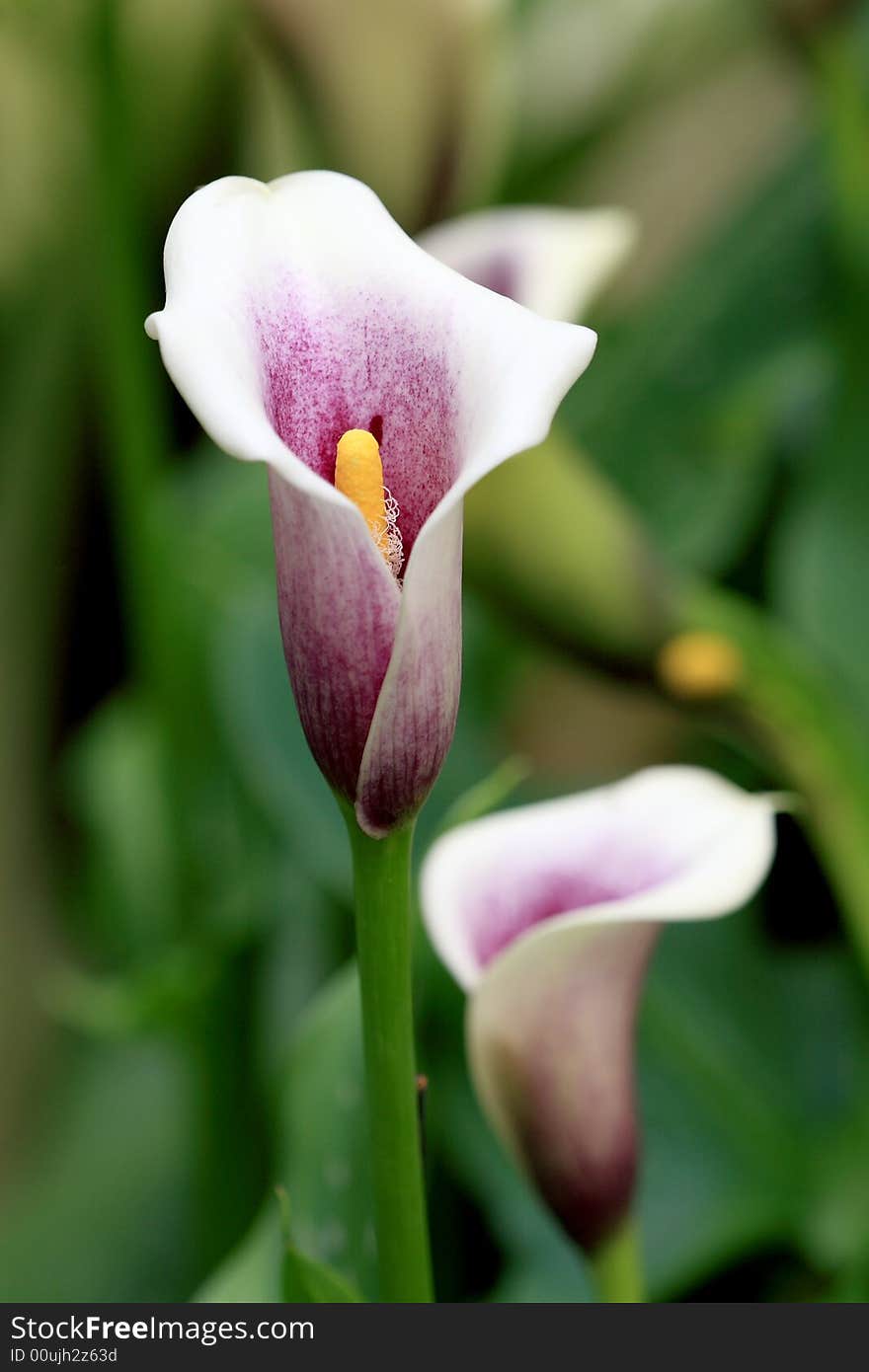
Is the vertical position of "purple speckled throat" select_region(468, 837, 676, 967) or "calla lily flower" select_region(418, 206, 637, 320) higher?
"calla lily flower" select_region(418, 206, 637, 320)

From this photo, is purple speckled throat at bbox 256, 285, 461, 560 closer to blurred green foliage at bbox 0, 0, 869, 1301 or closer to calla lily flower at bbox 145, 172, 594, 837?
calla lily flower at bbox 145, 172, 594, 837

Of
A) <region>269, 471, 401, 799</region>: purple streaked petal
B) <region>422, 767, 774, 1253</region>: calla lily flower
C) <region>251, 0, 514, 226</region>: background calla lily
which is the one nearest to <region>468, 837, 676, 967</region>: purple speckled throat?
<region>422, 767, 774, 1253</region>: calla lily flower

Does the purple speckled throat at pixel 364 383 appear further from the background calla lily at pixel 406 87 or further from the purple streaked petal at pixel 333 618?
the background calla lily at pixel 406 87

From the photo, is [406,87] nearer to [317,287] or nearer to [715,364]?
[715,364]

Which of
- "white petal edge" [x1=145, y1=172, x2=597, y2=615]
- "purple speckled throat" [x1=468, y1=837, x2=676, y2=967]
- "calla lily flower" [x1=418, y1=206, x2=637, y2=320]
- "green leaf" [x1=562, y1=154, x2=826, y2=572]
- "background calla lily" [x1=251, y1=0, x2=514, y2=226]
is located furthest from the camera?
"green leaf" [x1=562, y1=154, x2=826, y2=572]

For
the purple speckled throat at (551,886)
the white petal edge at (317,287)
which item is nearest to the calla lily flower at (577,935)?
the purple speckled throat at (551,886)

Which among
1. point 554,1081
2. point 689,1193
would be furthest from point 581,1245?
point 689,1193

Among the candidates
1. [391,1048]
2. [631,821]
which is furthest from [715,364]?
[391,1048]
